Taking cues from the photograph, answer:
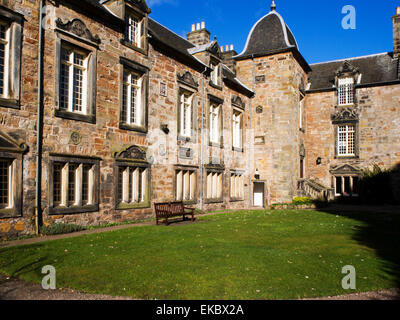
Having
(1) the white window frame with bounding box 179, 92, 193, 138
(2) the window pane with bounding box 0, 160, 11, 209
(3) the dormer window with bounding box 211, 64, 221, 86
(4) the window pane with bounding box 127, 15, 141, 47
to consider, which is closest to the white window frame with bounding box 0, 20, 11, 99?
(2) the window pane with bounding box 0, 160, 11, 209

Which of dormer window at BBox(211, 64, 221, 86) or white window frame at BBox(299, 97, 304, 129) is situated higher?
dormer window at BBox(211, 64, 221, 86)

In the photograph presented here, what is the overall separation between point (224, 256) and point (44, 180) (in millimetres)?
6845

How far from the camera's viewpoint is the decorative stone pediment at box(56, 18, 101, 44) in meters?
12.2

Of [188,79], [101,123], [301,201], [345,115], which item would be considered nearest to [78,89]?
[101,123]

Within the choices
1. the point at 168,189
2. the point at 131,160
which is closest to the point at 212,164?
the point at 168,189

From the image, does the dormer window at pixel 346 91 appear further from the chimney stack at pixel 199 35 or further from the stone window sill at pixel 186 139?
the stone window sill at pixel 186 139

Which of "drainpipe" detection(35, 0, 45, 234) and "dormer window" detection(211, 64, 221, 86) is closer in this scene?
"drainpipe" detection(35, 0, 45, 234)

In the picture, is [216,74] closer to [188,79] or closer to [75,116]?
[188,79]

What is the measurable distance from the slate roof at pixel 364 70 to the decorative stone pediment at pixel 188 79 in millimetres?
13550

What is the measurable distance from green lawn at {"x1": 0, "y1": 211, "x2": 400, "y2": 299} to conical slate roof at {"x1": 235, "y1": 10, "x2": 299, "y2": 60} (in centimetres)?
1761

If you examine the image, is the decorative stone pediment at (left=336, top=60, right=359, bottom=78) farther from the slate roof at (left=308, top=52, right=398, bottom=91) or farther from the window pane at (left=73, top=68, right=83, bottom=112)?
the window pane at (left=73, top=68, right=83, bottom=112)

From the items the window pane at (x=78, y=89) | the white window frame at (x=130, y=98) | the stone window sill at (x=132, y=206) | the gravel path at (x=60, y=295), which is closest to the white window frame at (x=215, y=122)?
the white window frame at (x=130, y=98)
